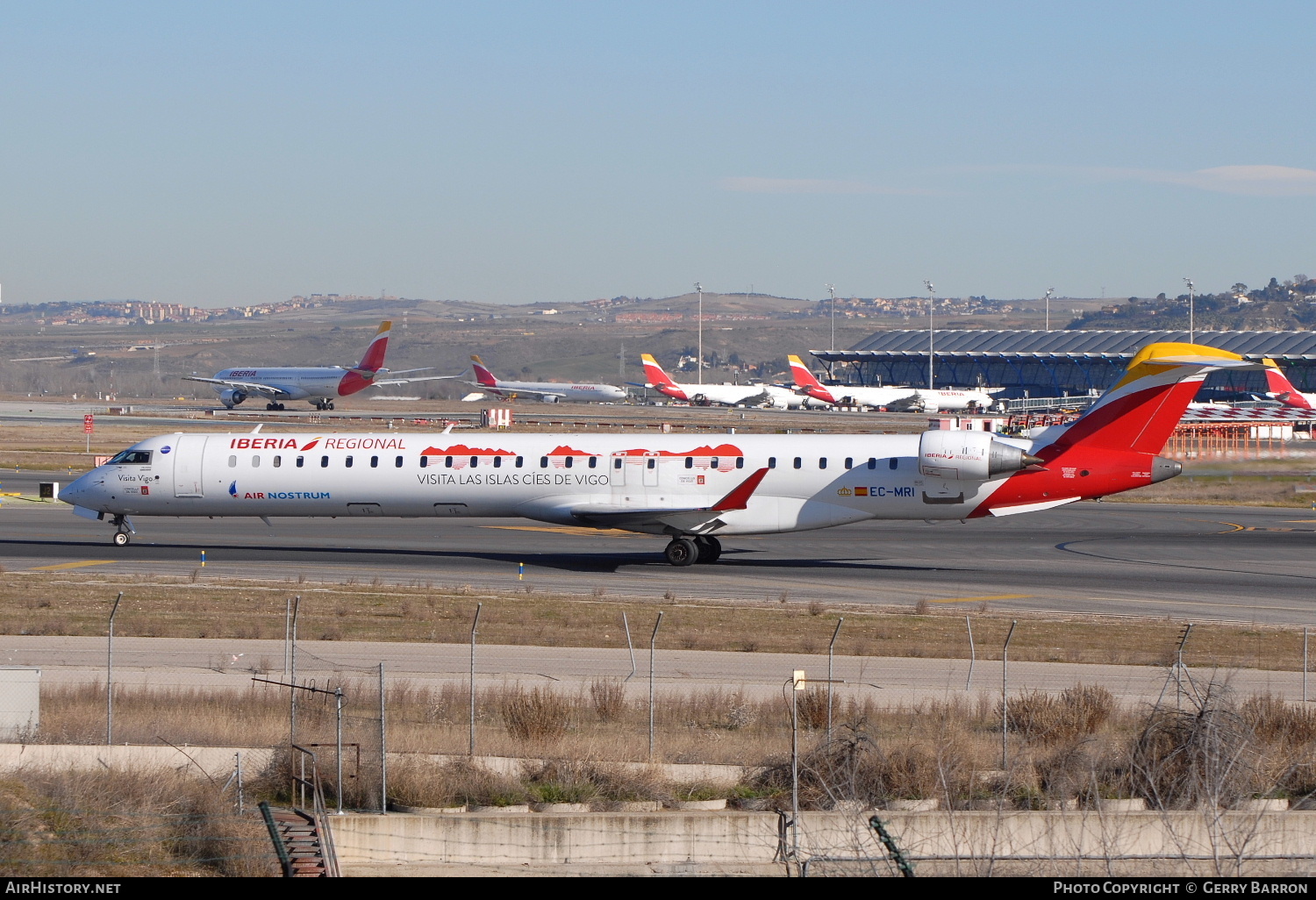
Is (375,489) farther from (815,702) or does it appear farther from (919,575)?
(815,702)

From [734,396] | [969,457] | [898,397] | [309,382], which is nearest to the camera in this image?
[969,457]

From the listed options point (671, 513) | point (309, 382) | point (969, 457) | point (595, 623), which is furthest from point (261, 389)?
point (595, 623)

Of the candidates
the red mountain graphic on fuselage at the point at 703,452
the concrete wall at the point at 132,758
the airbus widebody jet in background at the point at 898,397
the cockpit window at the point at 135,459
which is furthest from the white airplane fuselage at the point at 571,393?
the concrete wall at the point at 132,758

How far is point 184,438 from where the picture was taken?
1458 inches

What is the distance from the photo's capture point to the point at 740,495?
34.3 meters

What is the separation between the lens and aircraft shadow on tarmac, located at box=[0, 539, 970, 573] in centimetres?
3562

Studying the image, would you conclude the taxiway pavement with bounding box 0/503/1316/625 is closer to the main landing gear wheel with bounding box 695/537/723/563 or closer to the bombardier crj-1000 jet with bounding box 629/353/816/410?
the main landing gear wheel with bounding box 695/537/723/563

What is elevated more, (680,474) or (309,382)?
(309,382)

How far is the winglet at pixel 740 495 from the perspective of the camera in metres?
34.2

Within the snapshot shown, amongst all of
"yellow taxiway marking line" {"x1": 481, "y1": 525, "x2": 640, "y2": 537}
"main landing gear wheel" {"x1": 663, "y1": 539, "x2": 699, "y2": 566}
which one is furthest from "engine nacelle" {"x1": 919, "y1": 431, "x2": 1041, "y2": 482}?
"yellow taxiway marking line" {"x1": 481, "y1": 525, "x2": 640, "y2": 537}

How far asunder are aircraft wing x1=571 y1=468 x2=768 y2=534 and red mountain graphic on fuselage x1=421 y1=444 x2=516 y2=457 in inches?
98.1

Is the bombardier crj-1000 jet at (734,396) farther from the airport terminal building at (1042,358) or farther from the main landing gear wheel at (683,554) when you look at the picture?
the main landing gear wheel at (683,554)

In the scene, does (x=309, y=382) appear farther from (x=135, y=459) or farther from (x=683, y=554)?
(x=683, y=554)

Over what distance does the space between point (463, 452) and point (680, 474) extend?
18.5 feet
